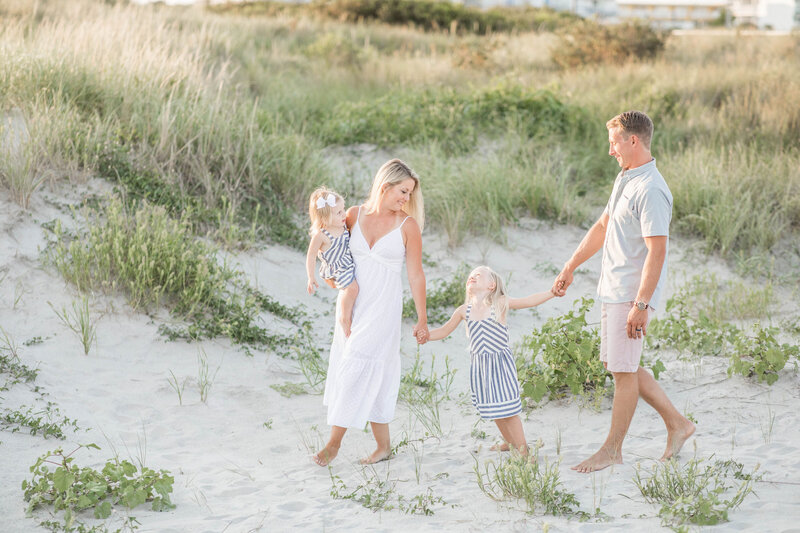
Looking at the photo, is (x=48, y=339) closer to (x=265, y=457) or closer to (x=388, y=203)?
(x=265, y=457)

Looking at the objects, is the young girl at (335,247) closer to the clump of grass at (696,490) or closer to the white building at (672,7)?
the clump of grass at (696,490)

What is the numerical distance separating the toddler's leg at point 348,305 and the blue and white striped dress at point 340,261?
0.11 feet

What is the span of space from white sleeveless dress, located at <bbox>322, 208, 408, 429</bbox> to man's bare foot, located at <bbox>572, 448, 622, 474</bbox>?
1172 mm

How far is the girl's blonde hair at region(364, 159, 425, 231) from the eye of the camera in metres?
4.56

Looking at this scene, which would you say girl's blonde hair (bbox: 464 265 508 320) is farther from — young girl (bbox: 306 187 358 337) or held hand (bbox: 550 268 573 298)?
young girl (bbox: 306 187 358 337)

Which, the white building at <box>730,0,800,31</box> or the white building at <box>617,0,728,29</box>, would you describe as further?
the white building at <box>617,0,728,29</box>

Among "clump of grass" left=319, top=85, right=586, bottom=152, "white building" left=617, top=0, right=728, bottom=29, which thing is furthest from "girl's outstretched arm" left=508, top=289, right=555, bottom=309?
"white building" left=617, top=0, right=728, bottom=29

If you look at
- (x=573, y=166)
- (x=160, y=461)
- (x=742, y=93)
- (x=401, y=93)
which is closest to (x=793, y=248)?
(x=573, y=166)

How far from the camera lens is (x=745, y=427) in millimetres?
5082

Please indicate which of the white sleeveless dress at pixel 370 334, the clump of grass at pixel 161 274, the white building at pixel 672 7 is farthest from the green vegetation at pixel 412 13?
the white building at pixel 672 7

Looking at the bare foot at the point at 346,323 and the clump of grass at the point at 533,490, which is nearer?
the clump of grass at the point at 533,490

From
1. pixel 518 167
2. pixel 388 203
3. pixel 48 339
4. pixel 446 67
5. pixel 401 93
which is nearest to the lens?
pixel 388 203

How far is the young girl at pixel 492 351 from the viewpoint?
4578mm

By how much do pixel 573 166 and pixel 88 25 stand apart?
6883mm
